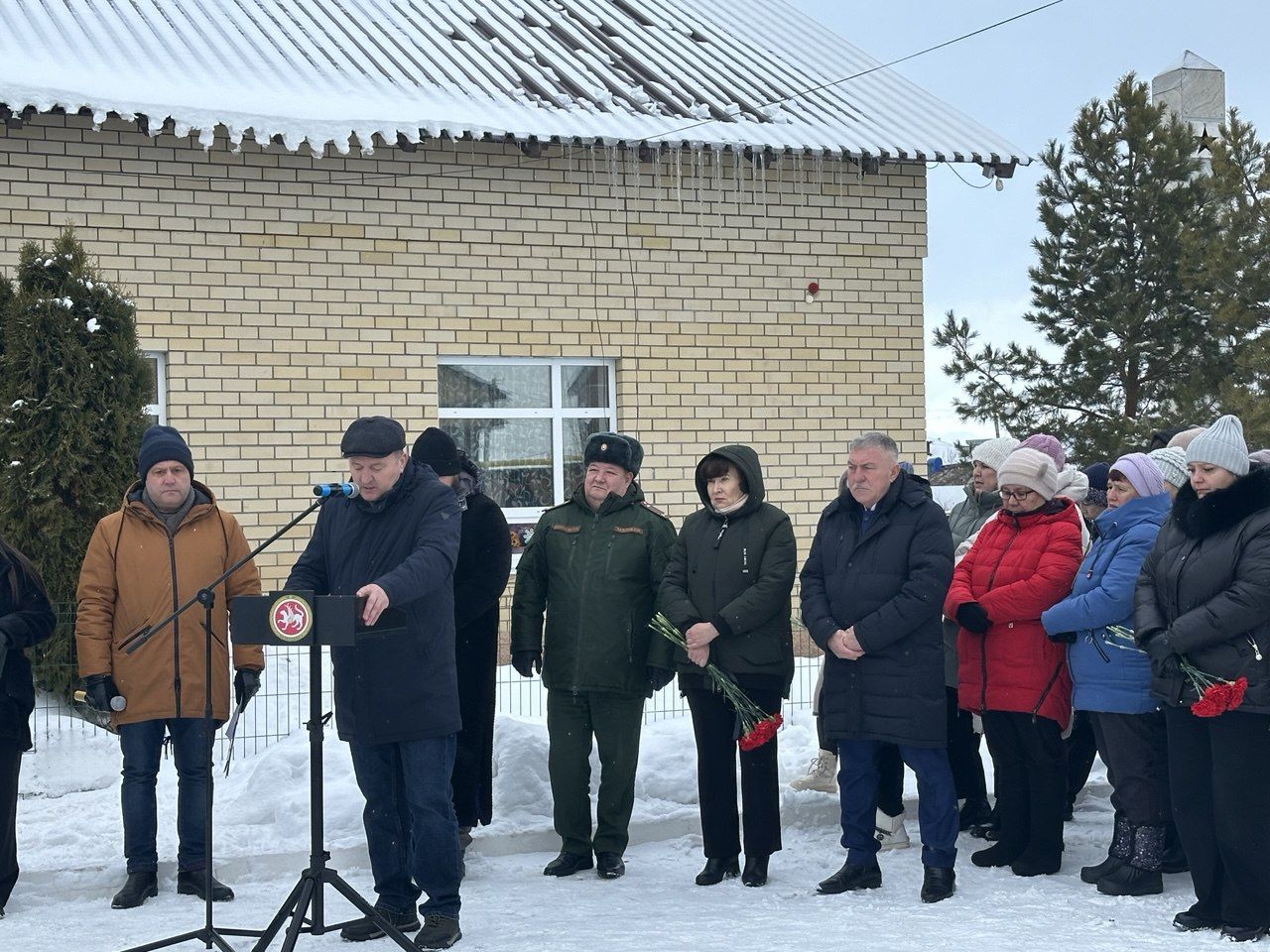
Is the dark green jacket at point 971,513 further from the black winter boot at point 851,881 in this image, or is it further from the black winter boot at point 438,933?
the black winter boot at point 438,933

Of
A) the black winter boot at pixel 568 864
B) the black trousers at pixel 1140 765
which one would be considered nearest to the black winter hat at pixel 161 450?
the black winter boot at pixel 568 864

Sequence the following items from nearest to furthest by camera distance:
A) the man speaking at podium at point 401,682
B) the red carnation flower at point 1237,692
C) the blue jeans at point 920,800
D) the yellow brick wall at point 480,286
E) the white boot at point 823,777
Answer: the red carnation flower at point 1237,692, the man speaking at podium at point 401,682, the blue jeans at point 920,800, the white boot at point 823,777, the yellow brick wall at point 480,286

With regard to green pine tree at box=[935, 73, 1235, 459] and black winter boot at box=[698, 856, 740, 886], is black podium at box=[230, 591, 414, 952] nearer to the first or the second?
black winter boot at box=[698, 856, 740, 886]

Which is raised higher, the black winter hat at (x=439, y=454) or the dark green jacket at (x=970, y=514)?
the black winter hat at (x=439, y=454)

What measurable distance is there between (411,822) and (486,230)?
657cm

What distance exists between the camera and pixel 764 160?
12.1m

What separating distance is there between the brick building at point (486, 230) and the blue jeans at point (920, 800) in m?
5.67

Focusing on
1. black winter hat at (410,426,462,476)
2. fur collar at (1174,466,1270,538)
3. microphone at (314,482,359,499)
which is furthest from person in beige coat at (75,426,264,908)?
fur collar at (1174,466,1270,538)

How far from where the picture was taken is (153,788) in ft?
20.5

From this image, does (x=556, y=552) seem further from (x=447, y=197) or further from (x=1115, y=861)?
(x=447, y=197)

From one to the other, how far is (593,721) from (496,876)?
0.78 metres

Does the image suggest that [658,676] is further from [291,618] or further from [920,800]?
[291,618]

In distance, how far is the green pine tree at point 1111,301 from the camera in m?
24.0

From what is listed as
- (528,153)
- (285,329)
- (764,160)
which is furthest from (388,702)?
(764,160)
